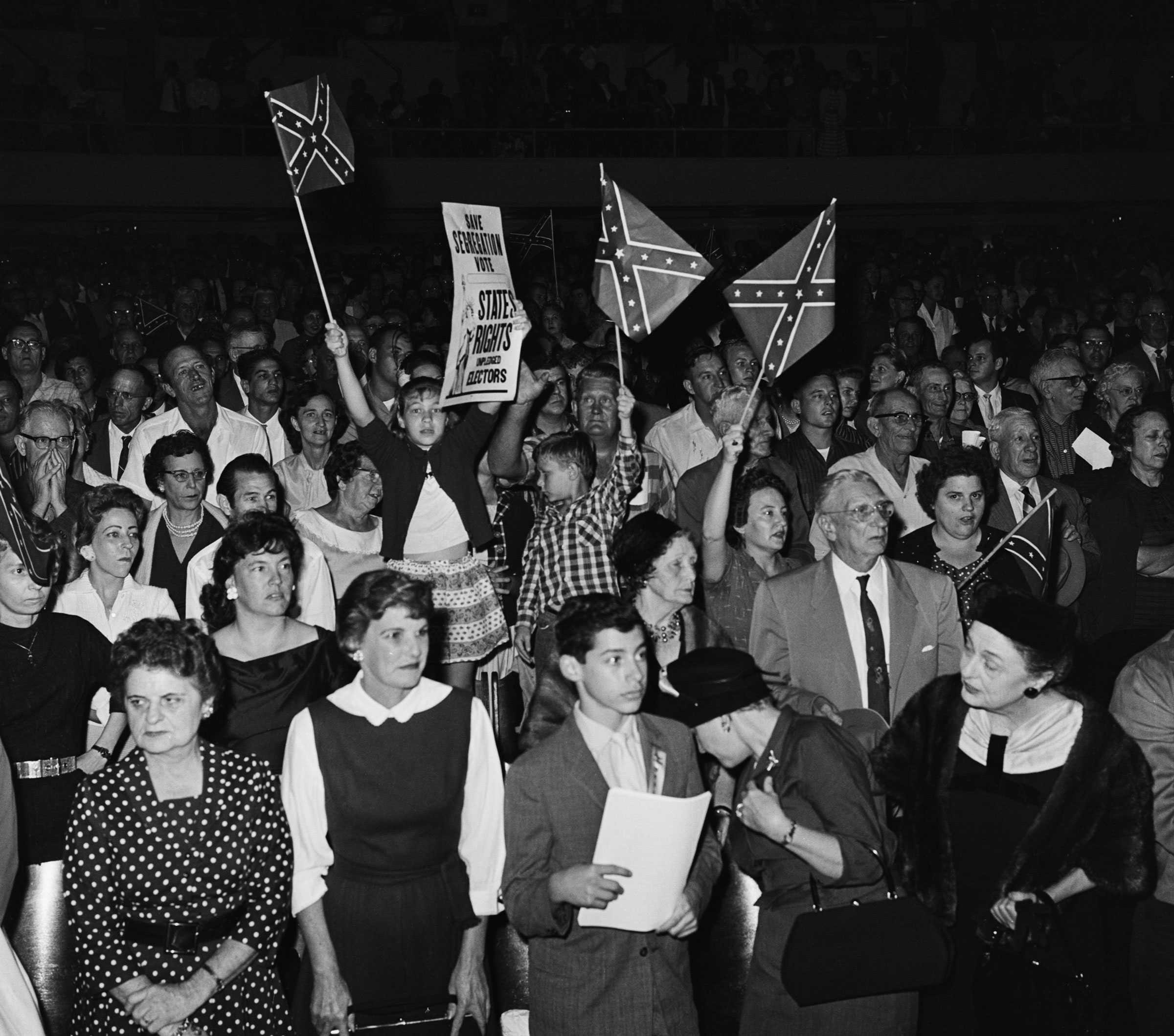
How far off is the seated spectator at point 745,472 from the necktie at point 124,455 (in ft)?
10.6

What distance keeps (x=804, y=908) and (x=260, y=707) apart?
1.96 meters

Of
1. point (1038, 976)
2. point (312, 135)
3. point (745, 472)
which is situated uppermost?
point (312, 135)

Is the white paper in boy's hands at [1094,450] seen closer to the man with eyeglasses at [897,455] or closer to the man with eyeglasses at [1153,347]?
the man with eyeglasses at [897,455]

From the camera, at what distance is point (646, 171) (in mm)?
18719

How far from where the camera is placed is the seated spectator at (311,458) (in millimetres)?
7988

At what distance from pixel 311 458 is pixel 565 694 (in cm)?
392

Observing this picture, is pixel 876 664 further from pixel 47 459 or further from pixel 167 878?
pixel 47 459

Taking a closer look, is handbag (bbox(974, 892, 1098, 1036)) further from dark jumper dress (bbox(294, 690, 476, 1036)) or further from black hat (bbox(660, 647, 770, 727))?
dark jumper dress (bbox(294, 690, 476, 1036))

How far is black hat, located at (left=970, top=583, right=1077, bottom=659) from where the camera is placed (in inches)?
156

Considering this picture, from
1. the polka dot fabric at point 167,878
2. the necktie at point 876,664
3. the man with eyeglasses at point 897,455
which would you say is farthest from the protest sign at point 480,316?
the polka dot fabric at point 167,878

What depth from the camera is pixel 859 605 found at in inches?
206

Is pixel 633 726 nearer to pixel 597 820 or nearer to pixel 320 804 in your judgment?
pixel 597 820

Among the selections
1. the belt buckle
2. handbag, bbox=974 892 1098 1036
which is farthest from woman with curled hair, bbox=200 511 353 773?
handbag, bbox=974 892 1098 1036

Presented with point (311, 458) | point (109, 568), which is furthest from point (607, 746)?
point (311, 458)
